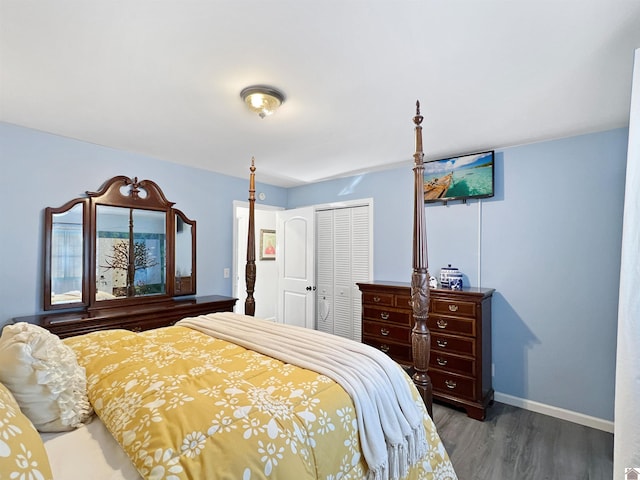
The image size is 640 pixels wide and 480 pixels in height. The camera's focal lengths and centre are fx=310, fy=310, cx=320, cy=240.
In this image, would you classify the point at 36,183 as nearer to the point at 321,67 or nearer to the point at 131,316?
the point at 131,316

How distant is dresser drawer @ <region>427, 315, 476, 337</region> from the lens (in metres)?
2.71

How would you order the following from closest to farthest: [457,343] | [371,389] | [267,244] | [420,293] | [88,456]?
[88,456] < [371,389] < [420,293] < [457,343] < [267,244]

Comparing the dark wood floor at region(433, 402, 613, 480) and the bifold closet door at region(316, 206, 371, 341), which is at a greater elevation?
the bifold closet door at region(316, 206, 371, 341)

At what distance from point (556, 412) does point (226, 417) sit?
307 centimetres

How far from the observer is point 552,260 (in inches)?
108

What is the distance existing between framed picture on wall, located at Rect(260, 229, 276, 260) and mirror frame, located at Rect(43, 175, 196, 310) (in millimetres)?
1951

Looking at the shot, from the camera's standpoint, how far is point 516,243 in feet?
9.54

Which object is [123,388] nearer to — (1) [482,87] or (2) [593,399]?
(1) [482,87]

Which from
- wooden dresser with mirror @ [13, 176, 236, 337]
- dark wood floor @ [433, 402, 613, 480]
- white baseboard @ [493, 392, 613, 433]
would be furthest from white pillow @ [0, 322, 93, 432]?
white baseboard @ [493, 392, 613, 433]

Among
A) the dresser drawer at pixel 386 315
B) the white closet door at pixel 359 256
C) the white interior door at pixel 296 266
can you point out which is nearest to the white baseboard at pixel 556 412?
the dresser drawer at pixel 386 315

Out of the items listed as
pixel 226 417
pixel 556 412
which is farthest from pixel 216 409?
pixel 556 412

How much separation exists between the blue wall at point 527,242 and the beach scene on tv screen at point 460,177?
13 cm

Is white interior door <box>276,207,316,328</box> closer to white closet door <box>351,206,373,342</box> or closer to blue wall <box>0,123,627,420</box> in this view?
white closet door <box>351,206,373,342</box>

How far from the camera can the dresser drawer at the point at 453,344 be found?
8.90 feet
